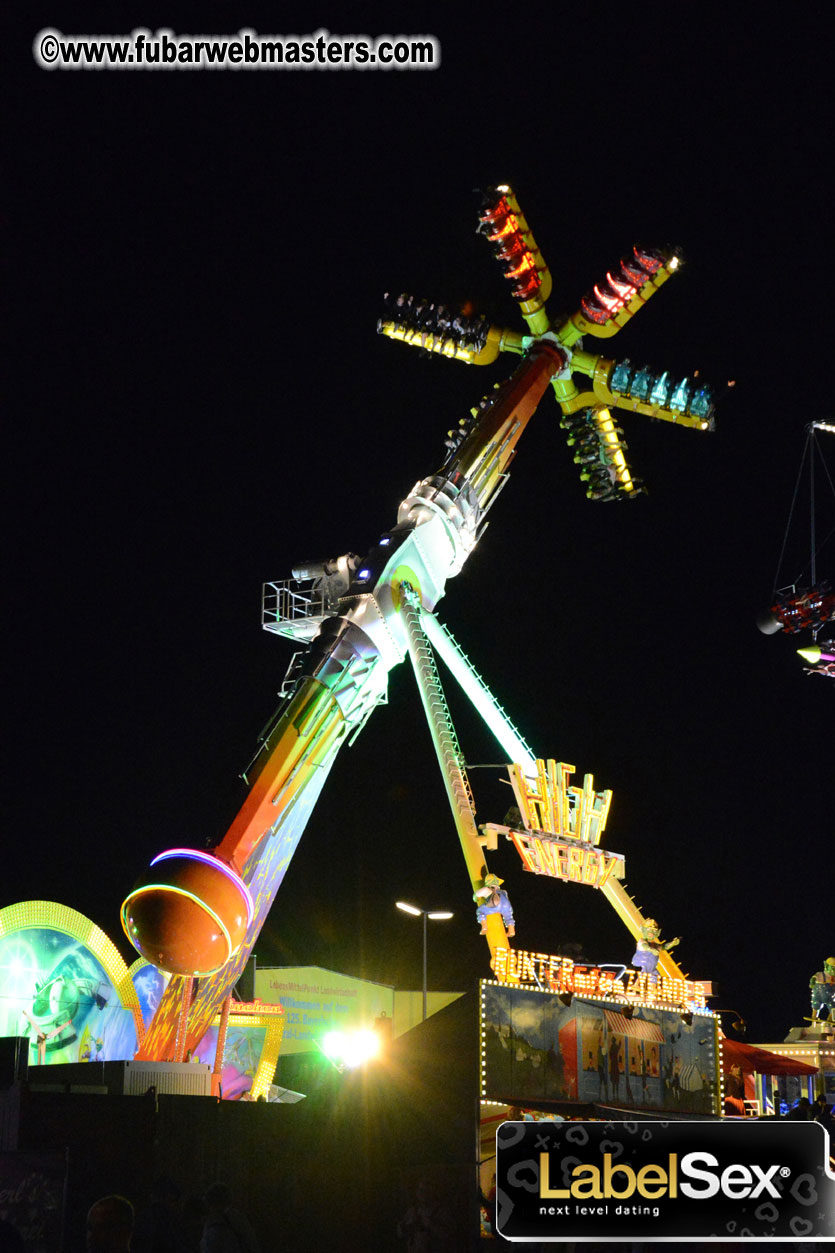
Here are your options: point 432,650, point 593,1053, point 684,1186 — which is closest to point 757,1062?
point 593,1053

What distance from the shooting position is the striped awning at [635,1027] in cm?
2180

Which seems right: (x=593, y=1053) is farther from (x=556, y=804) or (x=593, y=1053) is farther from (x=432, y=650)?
(x=432, y=650)

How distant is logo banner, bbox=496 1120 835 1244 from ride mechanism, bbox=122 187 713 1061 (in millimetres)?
11413

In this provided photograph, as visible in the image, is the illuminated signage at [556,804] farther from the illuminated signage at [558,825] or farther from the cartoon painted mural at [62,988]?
the cartoon painted mural at [62,988]

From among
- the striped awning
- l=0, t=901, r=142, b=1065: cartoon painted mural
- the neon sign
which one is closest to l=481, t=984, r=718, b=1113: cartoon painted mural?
the striped awning

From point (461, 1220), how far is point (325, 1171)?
2.20 m

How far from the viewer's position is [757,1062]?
2625 centimetres

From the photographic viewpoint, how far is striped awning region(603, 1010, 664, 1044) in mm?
21797

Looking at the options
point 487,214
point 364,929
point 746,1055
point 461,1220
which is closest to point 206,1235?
point 461,1220

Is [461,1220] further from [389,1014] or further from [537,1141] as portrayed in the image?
[389,1014]

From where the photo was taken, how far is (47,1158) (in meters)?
11.8

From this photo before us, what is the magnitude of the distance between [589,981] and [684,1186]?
48.3 ft

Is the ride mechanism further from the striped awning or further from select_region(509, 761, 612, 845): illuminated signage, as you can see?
the striped awning

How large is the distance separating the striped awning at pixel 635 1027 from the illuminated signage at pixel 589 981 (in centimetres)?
32
